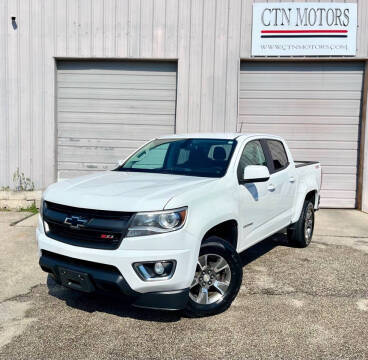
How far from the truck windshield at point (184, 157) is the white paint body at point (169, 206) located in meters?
0.14

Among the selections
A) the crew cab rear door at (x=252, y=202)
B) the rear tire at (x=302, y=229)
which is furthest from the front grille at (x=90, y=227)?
the rear tire at (x=302, y=229)

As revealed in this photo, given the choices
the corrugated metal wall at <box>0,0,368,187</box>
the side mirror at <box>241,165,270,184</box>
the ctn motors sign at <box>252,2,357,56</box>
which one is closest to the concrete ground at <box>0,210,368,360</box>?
the side mirror at <box>241,165,270,184</box>

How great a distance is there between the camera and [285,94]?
9.42 meters

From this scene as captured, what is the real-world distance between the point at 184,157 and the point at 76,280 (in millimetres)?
1901

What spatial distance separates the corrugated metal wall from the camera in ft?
29.7

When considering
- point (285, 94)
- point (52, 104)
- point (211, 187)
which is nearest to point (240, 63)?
point (285, 94)

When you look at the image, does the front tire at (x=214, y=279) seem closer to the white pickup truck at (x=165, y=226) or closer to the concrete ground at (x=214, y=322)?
the white pickup truck at (x=165, y=226)

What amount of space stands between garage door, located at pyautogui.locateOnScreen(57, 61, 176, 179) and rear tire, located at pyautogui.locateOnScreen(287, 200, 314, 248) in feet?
14.7

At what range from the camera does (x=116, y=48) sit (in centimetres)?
919

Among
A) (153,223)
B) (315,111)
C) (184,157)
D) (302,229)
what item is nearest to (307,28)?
(315,111)

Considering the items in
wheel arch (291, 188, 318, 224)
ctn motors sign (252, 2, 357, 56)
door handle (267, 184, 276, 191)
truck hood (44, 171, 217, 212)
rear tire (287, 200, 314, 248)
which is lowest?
rear tire (287, 200, 314, 248)

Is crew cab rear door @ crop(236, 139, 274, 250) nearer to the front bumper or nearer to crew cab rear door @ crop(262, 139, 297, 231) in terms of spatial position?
crew cab rear door @ crop(262, 139, 297, 231)

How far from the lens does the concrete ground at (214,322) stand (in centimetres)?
293

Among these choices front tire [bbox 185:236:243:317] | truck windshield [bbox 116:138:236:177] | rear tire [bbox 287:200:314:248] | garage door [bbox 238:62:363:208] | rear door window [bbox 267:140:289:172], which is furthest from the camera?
garage door [bbox 238:62:363:208]
